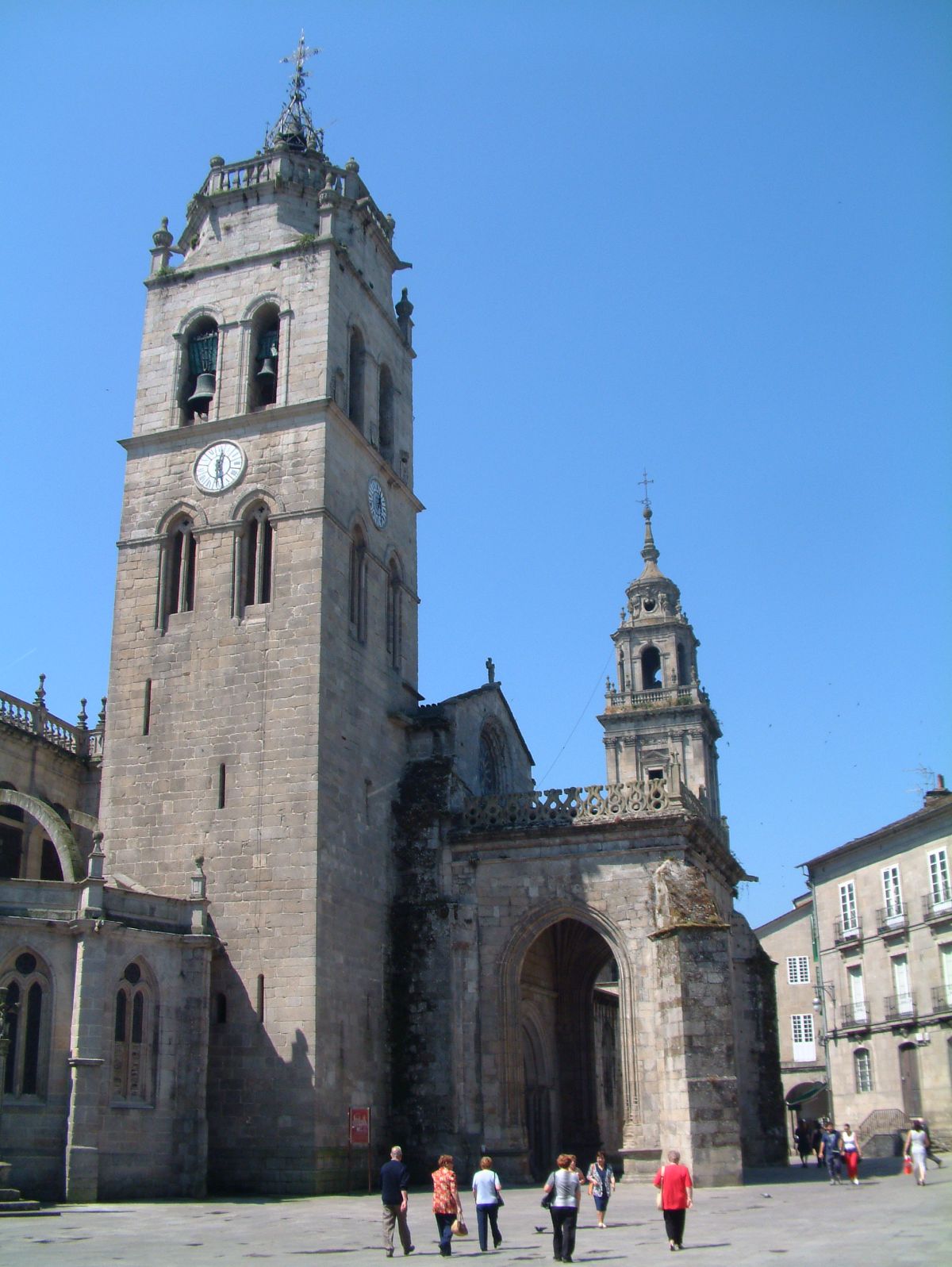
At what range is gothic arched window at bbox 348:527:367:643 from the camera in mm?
28547

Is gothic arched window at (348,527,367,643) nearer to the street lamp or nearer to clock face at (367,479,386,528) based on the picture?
clock face at (367,479,386,528)

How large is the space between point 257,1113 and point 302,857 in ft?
15.8

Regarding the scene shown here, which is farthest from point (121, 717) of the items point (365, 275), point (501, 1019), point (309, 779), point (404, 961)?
point (365, 275)

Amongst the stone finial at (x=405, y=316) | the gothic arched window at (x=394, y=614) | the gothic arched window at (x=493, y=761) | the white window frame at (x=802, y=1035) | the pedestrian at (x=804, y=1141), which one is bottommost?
the pedestrian at (x=804, y=1141)

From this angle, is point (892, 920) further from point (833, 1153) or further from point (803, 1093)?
point (803, 1093)

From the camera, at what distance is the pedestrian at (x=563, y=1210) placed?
45.0 feet

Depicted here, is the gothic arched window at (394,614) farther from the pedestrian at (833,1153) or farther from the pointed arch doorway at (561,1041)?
the pedestrian at (833,1153)

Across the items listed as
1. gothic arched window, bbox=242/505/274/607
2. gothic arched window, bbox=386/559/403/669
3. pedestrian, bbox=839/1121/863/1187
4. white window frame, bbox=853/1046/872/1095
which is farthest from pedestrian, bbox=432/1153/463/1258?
white window frame, bbox=853/1046/872/1095

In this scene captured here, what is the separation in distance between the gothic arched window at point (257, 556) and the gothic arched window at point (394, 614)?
13.2 feet

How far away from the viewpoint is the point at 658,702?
59844 mm

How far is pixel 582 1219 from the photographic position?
19656 mm

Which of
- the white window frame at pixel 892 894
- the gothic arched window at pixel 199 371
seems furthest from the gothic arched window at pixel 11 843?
the white window frame at pixel 892 894

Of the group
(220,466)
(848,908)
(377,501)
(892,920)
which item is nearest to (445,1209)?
(220,466)

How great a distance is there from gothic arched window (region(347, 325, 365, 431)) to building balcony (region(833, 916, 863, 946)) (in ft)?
78.5
